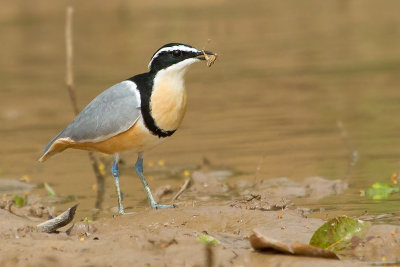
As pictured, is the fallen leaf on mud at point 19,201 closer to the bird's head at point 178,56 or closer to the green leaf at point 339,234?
the bird's head at point 178,56

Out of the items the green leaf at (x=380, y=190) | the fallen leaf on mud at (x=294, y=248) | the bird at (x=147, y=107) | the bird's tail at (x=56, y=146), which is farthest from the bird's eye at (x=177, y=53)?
the green leaf at (x=380, y=190)

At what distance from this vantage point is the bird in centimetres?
654

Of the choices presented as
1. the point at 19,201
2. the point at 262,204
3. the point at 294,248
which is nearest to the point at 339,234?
the point at 294,248

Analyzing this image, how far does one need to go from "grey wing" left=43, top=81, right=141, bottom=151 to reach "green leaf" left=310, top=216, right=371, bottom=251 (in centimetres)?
214

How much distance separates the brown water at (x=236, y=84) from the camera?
9430mm

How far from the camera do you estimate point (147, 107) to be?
21.5ft

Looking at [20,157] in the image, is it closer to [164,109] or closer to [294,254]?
[164,109]

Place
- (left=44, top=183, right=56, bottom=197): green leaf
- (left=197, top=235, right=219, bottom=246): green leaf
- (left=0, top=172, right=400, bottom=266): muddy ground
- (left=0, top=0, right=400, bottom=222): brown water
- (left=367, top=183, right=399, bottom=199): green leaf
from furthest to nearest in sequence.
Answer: (left=0, top=0, right=400, bottom=222): brown water, (left=44, top=183, right=56, bottom=197): green leaf, (left=367, top=183, right=399, bottom=199): green leaf, (left=197, top=235, right=219, bottom=246): green leaf, (left=0, top=172, right=400, bottom=266): muddy ground

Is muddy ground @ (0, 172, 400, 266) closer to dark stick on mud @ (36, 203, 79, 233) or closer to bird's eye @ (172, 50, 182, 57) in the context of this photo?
dark stick on mud @ (36, 203, 79, 233)

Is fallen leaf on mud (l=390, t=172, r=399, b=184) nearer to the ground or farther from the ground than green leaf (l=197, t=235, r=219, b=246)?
nearer to the ground

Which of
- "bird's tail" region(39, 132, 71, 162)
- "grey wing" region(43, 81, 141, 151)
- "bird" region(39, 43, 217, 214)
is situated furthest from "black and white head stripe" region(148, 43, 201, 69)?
"bird's tail" region(39, 132, 71, 162)

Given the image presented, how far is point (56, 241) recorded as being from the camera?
17.3 ft

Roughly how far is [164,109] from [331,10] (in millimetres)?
23397

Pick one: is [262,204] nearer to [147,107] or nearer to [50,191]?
[147,107]
